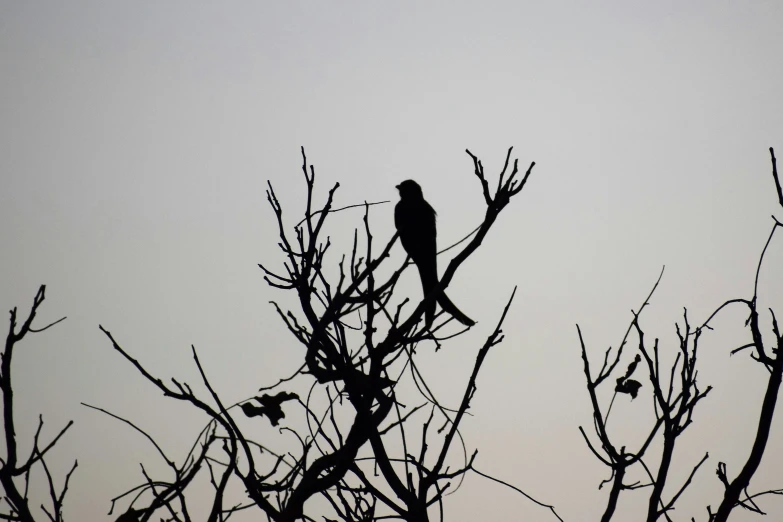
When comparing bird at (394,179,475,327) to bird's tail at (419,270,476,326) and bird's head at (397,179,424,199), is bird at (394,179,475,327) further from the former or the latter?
bird's tail at (419,270,476,326)

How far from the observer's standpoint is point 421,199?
7.55 metres

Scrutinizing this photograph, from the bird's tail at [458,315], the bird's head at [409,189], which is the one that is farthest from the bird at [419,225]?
the bird's tail at [458,315]

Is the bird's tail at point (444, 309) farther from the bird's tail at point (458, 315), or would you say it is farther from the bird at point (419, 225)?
the bird at point (419, 225)

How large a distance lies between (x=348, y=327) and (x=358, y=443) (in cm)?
78

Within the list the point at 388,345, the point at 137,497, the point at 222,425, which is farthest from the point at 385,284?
the point at 137,497

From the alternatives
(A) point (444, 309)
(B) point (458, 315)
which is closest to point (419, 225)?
(B) point (458, 315)

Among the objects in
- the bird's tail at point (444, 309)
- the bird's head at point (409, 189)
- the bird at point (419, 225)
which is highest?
the bird's head at point (409, 189)

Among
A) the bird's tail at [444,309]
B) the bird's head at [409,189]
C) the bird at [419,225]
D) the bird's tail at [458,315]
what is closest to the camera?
the bird's tail at [444,309]

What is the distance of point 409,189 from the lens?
25.3 feet

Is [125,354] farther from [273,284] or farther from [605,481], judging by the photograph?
[605,481]

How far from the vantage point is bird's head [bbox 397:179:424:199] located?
7.65 meters

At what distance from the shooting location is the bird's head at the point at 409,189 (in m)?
7.65

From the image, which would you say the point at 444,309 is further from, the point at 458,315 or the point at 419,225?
the point at 419,225

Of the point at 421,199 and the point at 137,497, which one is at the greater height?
the point at 421,199
